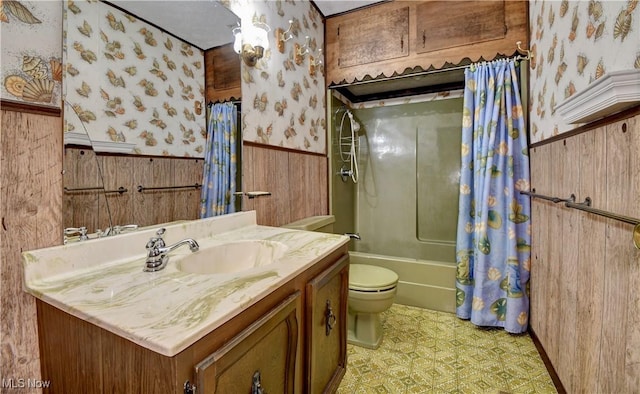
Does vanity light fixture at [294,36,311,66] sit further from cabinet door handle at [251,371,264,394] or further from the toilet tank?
cabinet door handle at [251,371,264,394]

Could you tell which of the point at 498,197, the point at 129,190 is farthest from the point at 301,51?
the point at 498,197

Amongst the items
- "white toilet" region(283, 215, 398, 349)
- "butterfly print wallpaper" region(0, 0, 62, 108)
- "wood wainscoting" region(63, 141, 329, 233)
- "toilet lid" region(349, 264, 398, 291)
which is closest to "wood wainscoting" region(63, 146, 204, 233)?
"wood wainscoting" region(63, 141, 329, 233)

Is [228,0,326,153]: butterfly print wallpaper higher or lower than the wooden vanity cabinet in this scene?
higher

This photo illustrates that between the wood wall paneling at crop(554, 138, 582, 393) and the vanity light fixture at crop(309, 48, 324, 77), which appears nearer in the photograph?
the wood wall paneling at crop(554, 138, 582, 393)

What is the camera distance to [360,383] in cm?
151

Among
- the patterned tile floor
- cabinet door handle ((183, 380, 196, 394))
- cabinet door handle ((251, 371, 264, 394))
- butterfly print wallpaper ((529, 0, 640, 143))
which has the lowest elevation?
the patterned tile floor

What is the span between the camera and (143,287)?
0.73 metres

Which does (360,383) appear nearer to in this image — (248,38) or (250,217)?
(250,217)

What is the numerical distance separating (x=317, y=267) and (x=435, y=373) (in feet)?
3.49

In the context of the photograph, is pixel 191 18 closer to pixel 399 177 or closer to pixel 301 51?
pixel 301 51

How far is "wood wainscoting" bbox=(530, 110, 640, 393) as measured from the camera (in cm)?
87

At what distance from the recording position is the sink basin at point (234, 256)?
1083 mm

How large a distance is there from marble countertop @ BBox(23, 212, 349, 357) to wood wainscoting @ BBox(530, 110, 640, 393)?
38.0 inches

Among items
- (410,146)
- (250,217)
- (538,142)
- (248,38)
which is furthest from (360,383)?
(410,146)
